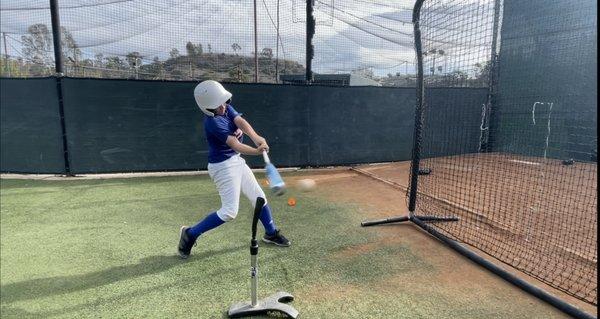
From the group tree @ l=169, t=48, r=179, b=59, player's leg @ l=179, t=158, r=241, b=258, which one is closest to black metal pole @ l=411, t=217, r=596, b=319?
player's leg @ l=179, t=158, r=241, b=258

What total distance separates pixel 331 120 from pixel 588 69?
20.1 ft

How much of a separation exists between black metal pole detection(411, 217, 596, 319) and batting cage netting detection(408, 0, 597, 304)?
25 centimetres

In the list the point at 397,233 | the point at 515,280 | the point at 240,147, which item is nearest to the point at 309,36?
the point at 397,233

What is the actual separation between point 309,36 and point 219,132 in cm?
494

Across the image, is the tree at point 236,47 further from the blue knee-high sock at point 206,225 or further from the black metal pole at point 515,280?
the black metal pole at point 515,280

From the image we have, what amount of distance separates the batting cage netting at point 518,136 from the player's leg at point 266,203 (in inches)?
77.4

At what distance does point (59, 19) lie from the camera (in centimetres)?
689

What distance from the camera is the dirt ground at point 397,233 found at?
10.4ft

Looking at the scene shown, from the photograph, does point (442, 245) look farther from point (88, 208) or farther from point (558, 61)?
point (558, 61)

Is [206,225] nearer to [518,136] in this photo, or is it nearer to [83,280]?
[83,280]

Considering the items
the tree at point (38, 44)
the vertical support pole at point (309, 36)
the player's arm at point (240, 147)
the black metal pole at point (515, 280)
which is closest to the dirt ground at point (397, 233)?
the black metal pole at point (515, 280)

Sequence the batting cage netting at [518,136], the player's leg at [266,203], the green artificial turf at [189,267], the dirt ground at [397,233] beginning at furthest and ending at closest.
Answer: the batting cage netting at [518,136]
the player's leg at [266,203]
the dirt ground at [397,233]
the green artificial turf at [189,267]

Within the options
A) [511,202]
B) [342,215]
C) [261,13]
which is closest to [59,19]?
[261,13]

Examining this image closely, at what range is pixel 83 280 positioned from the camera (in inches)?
128
